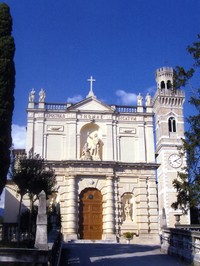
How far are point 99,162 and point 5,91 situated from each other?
56.5 feet

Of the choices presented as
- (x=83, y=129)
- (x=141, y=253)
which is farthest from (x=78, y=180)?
(x=141, y=253)

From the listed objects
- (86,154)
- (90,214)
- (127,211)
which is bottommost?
(90,214)

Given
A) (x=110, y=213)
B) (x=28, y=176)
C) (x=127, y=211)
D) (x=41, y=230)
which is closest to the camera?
(x=41, y=230)

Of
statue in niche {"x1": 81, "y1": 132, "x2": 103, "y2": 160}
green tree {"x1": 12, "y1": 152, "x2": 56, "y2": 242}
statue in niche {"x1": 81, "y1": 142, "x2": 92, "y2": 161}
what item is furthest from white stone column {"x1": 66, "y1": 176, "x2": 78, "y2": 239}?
green tree {"x1": 12, "y1": 152, "x2": 56, "y2": 242}

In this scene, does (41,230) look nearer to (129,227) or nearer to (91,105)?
(129,227)

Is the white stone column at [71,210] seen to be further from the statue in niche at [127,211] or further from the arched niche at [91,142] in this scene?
the statue in niche at [127,211]

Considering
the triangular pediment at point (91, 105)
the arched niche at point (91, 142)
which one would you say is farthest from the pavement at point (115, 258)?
the triangular pediment at point (91, 105)

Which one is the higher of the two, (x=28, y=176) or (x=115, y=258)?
(x=28, y=176)

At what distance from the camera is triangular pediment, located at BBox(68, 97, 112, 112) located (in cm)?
3369

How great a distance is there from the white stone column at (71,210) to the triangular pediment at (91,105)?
638 cm

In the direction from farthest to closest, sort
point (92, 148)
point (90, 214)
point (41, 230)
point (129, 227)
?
point (92, 148)
point (90, 214)
point (129, 227)
point (41, 230)

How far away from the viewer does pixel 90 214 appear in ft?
102

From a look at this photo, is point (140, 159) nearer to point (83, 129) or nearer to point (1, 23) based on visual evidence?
point (83, 129)

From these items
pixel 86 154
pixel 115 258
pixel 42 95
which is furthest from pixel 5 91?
pixel 42 95
